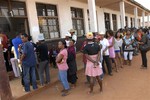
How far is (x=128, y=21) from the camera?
26.5 meters

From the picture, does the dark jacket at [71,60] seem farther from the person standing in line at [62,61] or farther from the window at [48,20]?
the window at [48,20]

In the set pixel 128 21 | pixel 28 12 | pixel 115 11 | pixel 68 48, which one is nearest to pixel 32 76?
pixel 68 48

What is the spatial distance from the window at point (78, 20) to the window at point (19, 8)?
14.3 feet

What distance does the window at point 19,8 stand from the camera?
8.34m

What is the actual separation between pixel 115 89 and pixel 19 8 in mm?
5618

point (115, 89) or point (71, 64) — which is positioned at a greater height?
point (71, 64)

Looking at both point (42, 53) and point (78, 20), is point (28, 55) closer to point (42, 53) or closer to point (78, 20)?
point (42, 53)

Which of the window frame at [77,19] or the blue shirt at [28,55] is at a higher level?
the window frame at [77,19]

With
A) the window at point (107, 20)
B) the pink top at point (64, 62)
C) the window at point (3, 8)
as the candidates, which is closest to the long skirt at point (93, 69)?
the pink top at point (64, 62)

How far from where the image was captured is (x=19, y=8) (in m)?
8.52

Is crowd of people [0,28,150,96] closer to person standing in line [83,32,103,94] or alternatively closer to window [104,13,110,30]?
person standing in line [83,32,103,94]

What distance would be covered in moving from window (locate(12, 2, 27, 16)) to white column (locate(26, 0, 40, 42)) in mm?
183

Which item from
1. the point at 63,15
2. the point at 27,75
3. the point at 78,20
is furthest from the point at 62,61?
the point at 78,20

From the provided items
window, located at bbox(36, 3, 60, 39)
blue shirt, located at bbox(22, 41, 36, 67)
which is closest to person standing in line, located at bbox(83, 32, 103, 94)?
blue shirt, located at bbox(22, 41, 36, 67)
